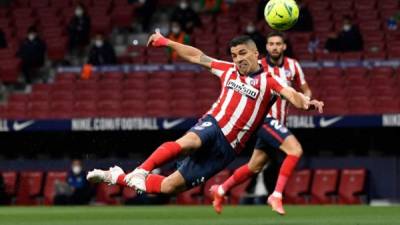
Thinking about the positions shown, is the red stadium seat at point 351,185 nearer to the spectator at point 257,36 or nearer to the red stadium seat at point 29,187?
the spectator at point 257,36

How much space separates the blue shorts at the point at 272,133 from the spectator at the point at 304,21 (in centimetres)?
1122

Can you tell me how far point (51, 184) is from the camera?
81.1ft

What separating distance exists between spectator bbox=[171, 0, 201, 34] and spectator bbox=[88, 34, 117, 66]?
1.71 meters

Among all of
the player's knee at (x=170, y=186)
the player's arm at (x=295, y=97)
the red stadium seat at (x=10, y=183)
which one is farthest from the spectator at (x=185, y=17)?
the player's knee at (x=170, y=186)

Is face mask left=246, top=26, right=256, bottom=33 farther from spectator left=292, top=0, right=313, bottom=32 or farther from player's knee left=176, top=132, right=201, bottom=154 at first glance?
player's knee left=176, top=132, right=201, bottom=154

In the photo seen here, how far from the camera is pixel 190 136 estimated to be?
442 inches

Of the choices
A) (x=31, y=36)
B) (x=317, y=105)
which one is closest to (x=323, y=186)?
(x=31, y=36)

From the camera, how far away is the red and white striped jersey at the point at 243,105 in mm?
11633

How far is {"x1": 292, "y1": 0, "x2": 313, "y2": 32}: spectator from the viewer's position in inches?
984

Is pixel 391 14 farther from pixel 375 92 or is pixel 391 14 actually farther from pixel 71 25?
pixel 71 25

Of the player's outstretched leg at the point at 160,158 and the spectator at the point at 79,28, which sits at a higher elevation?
the spectator at the point at 79,28

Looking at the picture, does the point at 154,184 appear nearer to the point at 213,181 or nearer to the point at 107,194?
the point at 213,181

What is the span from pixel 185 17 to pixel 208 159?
15082 millimetres

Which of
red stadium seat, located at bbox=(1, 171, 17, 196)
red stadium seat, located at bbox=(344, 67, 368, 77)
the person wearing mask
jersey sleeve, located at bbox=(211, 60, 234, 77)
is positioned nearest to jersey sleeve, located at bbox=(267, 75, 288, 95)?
jersey sleeve, located at bbox=(211, 60, 234, 77)
